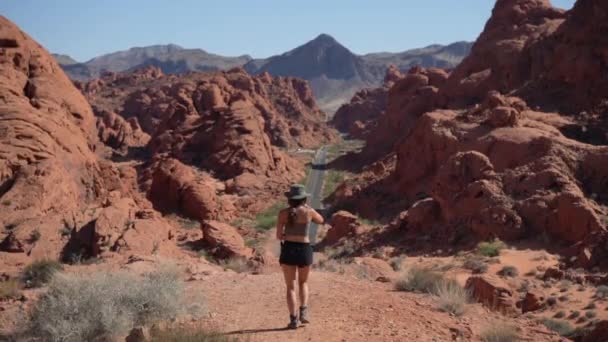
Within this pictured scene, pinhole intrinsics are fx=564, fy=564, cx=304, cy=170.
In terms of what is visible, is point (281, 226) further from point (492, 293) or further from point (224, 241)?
point (224, 241)

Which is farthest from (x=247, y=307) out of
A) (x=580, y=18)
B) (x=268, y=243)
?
(x=580, y=18)

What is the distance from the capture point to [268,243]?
26562mm

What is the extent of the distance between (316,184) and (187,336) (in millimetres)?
39292

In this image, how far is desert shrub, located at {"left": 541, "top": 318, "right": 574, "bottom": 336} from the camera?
A: 10.2m

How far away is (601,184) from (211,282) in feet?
47.4

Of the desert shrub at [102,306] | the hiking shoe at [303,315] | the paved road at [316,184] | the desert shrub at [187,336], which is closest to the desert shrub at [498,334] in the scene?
the hiking shoe at [303,315]

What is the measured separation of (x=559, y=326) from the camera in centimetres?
1035

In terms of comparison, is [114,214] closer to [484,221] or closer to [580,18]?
[484,221]

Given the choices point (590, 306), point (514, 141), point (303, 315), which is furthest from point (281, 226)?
point (514, 141)

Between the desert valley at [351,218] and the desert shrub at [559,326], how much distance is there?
44 mm

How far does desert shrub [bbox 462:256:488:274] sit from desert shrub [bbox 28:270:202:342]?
8.99 m

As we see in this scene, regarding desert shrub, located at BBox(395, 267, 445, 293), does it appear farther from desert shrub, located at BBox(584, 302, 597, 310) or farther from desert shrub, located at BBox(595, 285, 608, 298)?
desert shrub, located at BBox(595, 285, 608, 298)

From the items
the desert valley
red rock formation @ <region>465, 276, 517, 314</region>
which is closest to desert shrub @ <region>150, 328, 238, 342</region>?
the desert valley

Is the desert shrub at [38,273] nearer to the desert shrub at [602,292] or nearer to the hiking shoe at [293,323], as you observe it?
the hiking shoe at [293,323]
